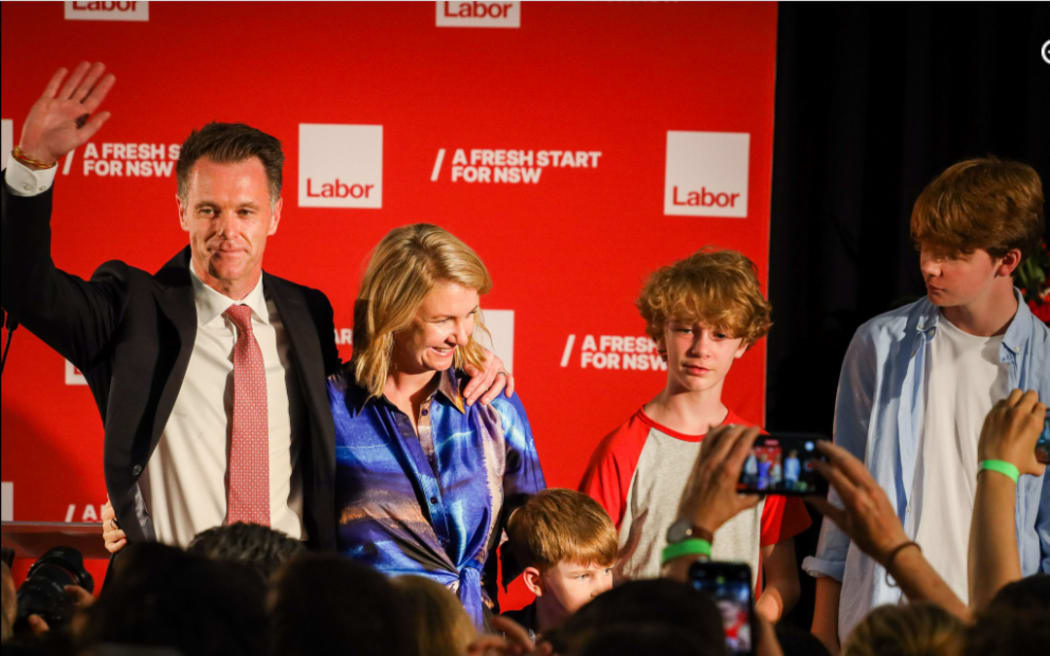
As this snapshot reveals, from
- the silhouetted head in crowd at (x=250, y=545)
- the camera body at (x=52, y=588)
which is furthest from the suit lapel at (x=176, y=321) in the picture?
the silhouetted head in crowd at (x=250, y=545)

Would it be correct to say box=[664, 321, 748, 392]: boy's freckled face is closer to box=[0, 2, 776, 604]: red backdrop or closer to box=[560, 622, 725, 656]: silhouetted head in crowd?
box=[0, 2, 776, 604]: red backdrop

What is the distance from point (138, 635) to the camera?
1.43 m

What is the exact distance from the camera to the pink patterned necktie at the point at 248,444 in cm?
274

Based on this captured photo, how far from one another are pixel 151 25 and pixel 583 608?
10.4 ft

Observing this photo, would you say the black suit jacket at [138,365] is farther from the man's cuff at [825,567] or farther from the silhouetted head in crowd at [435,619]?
the man's cuff at [825,567]

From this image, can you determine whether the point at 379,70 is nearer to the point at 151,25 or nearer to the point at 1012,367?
the point at 151,25

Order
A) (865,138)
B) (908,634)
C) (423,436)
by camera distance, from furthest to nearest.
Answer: (865,138) → (423,436) → (908,634)

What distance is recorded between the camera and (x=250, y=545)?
6.81 feet

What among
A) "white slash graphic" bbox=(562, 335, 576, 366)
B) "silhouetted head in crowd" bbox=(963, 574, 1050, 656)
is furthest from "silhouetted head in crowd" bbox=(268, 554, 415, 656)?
"white slash graphic" bbox=(562, 335, 576, 366)

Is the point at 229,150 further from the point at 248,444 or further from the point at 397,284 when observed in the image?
the point at 248,444

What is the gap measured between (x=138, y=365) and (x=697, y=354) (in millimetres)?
1413

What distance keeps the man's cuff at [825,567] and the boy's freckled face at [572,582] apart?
0.65m

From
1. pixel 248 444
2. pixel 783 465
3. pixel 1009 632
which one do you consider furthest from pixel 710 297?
pixel 1009 632

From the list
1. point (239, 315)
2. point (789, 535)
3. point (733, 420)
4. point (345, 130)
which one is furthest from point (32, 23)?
point (789, 535)
